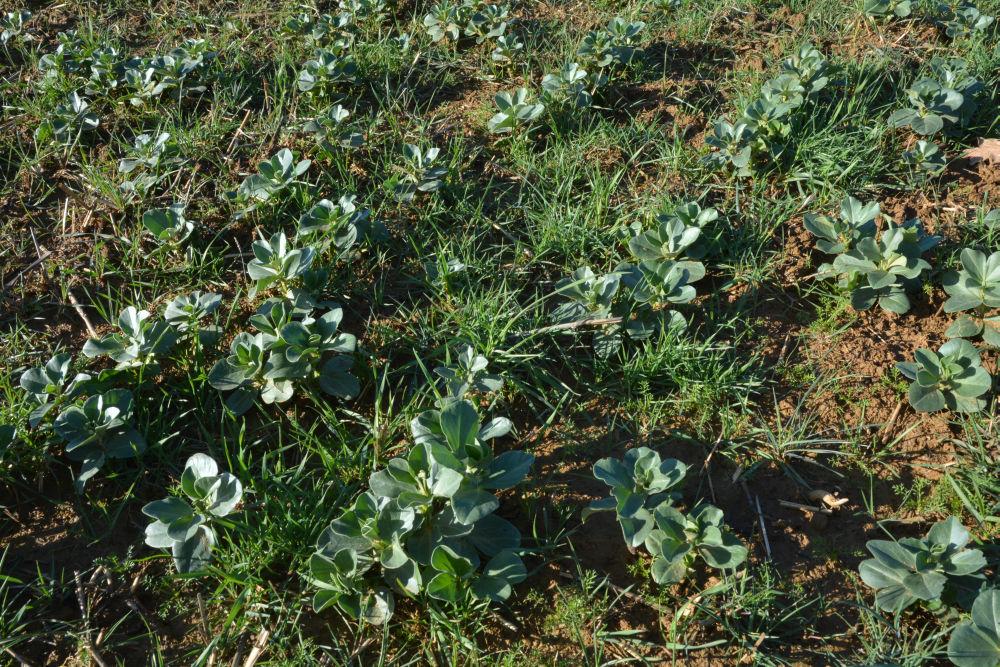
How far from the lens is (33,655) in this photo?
6.55 ft

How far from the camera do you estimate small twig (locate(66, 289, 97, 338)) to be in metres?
2.77

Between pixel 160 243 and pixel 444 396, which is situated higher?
pixel 160 243

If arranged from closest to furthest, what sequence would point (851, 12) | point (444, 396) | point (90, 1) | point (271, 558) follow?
point (271, 558) < point (444, 396) < point (851, 12) < point (90, 1)

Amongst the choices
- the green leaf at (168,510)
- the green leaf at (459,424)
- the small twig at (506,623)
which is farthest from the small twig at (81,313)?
the small twig at (506,623)

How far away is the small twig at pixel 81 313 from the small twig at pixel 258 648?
4.37 ft

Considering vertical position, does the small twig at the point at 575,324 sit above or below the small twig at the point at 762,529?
above

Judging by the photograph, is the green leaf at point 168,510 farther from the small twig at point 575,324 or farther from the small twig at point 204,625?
the small twig at point 575,324

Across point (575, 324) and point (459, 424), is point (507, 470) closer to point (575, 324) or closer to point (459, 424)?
point (459, 424)

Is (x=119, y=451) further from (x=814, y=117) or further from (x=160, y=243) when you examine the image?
(x=814, y=117)

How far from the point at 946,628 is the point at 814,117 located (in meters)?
2.22

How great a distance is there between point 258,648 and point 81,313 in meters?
1.50

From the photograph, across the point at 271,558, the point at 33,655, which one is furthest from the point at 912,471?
the point at 33,655

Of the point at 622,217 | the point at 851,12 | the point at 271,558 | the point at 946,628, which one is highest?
the point at 851,12

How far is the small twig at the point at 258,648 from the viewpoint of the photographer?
196 centimetres
